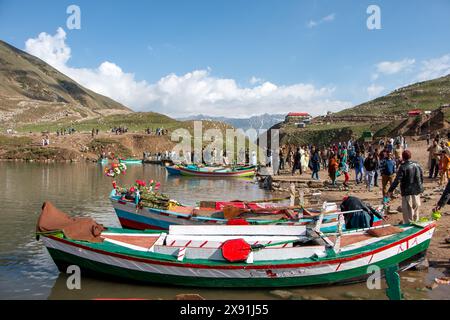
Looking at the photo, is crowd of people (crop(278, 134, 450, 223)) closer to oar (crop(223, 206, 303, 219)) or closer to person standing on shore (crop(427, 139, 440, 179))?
person standing on shore (crop(427, 139, 440, 179))

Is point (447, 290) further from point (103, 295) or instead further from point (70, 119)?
point (70, 119)

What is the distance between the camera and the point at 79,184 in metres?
30.1

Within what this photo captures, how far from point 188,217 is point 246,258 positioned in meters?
4.08

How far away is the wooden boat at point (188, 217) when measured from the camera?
1205 cm

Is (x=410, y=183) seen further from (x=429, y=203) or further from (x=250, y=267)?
(x=429, y=203)

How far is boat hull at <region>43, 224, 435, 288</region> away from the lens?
8.70 meters

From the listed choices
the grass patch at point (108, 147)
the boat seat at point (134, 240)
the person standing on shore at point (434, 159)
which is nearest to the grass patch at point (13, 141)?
the grass patch at point (108, 147)

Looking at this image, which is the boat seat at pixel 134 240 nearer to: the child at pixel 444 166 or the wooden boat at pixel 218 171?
the child at pixel 444 166

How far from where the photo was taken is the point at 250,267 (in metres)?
8.67

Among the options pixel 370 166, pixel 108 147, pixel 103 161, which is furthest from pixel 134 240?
pixel 108 147

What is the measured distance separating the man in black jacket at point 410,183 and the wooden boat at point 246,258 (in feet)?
4.37

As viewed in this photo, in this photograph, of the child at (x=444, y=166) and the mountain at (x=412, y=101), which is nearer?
the child at (x=444, y=166)
